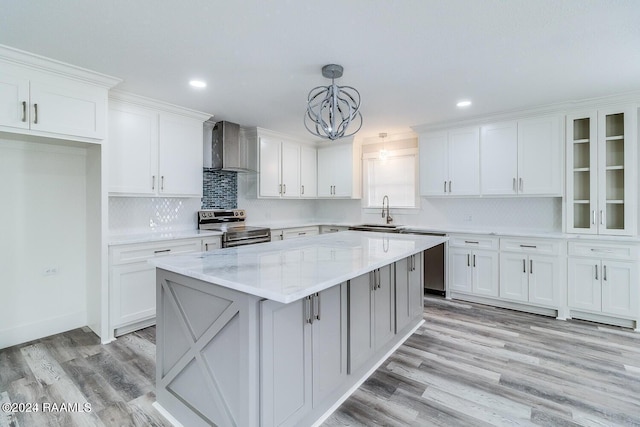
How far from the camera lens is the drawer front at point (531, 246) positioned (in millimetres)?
3678

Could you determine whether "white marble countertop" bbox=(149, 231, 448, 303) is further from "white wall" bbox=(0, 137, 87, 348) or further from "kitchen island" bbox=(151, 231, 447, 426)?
"white wall" bbox=(0, 137, 87, 348)

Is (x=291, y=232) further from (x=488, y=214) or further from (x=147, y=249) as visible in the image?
(x=488, y=214)

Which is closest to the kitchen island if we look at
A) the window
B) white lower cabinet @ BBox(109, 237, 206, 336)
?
white lower cabinet @ BBox(109, 237, 206, 336)

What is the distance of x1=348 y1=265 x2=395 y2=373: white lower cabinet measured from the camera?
224 cm

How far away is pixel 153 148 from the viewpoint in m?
3.64

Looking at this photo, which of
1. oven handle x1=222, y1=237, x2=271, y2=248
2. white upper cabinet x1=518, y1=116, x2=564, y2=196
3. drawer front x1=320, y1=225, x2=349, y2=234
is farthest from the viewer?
drawer front x1=320, y1=225, x2=349, y2=234

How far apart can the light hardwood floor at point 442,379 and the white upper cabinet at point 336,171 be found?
114 inches

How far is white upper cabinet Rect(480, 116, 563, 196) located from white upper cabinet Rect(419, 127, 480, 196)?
0.11m

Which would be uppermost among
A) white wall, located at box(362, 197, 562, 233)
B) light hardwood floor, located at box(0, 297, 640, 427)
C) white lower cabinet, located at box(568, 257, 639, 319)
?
white wall, located at box(362, 197, 562, 233)

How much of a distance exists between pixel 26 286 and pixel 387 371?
341cm

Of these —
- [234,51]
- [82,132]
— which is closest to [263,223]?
[82,132]

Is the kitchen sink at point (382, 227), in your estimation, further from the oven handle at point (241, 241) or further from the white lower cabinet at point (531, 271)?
the oven handle at point (241, 241)

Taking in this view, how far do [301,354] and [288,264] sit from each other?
1.67 ft

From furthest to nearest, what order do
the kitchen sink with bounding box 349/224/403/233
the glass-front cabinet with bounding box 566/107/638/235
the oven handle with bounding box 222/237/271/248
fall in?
the kitchen sink with bounding box 349/224/403/233, the oven handle with bounding box 222/237/271/248, the glass-front cabinet with bounding box 566/107/638/235
